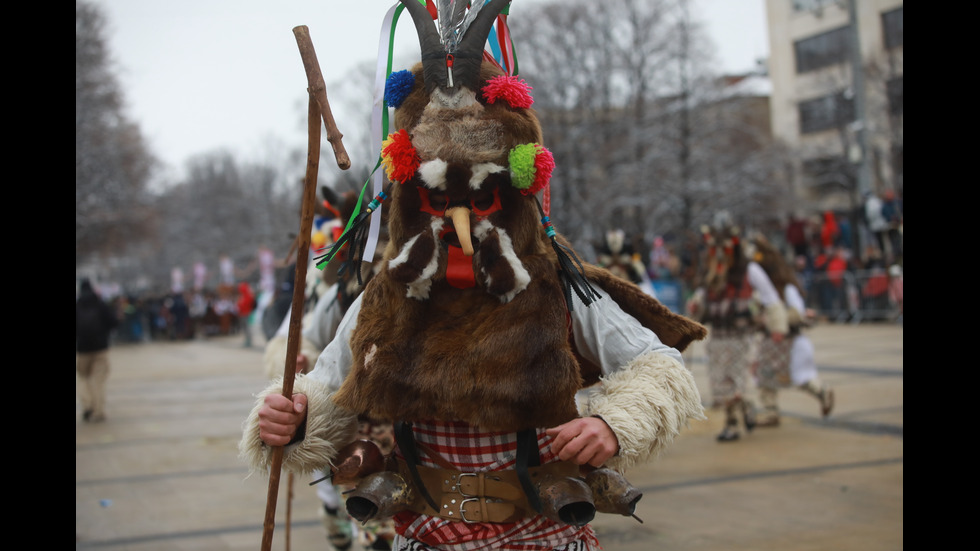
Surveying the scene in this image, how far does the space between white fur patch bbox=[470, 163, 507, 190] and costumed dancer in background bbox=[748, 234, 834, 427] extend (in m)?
6.49

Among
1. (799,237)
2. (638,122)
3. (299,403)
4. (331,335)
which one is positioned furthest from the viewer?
(638,122)

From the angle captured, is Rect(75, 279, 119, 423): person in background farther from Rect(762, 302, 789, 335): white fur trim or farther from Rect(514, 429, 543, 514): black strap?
Rect(514, 429, 543, 514): black strap

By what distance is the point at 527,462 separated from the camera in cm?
239

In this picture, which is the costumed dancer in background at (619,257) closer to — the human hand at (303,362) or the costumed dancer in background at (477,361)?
the human hand at (303,362)

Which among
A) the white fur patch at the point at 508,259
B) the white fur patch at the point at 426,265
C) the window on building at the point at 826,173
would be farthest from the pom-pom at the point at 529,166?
the window on building at the point at 826,173

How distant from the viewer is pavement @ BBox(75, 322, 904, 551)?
5.29 meters

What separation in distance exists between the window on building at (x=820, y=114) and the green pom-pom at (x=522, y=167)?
2990 centimetres

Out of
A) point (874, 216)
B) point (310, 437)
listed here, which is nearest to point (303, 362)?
point (310, 437)

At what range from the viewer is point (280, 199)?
2010 inches

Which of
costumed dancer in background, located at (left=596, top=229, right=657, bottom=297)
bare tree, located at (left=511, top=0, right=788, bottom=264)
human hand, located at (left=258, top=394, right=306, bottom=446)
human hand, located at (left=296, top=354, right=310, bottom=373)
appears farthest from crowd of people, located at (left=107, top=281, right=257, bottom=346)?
human hand, located at (left=258, top=394, right=306, bottom=446)

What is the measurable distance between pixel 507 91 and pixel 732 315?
630 cm

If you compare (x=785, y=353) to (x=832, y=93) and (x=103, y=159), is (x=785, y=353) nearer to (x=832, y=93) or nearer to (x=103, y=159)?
(x=832, y=93)
